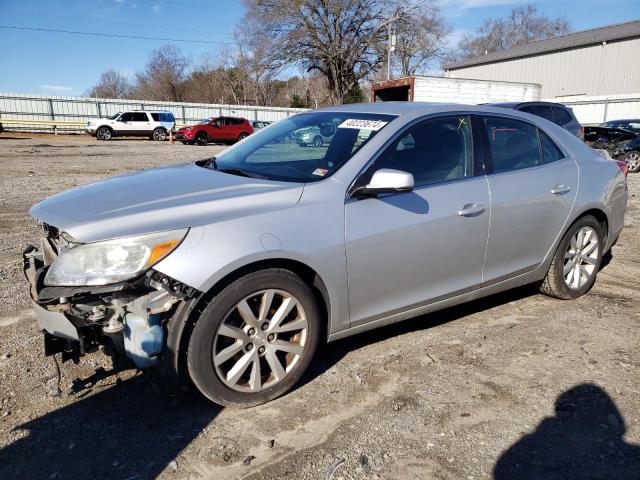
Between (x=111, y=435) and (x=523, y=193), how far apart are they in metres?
3.11

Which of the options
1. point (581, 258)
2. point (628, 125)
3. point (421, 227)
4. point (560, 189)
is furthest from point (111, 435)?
point (628, 125)

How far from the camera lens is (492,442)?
2.64m

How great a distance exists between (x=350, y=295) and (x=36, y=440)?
5.88 feet

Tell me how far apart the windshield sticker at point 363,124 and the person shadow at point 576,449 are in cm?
198

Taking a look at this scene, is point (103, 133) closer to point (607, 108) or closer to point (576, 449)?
point (607, 108)

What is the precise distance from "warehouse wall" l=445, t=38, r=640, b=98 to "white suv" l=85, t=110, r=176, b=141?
102 feet

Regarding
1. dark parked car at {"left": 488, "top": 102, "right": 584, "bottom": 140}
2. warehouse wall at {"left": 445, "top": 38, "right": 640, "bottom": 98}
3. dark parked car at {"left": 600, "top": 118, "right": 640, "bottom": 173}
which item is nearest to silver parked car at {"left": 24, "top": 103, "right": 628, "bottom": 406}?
dark parked car at {"left": 488, "top": 102, "right": 584, "bottom": 140}

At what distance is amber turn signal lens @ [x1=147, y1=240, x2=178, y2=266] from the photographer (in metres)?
2.53

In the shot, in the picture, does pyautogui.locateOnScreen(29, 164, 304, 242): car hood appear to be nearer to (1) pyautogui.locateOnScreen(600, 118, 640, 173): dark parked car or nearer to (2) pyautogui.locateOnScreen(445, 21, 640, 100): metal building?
(1) pyautogui.locateOnScreen(600, 118, 640, 173): dark parked car

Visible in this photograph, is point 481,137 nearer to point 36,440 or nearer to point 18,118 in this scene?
point 36,440

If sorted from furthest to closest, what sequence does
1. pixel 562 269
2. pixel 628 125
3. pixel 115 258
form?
pixel 628 125 < pixel 562 269 < pixel 115 258

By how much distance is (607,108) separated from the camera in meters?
28.7

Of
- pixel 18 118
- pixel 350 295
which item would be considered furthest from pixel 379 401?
pixel 18 118

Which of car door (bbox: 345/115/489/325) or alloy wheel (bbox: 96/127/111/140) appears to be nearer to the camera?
car door (bbox: 345/115/489/325)
